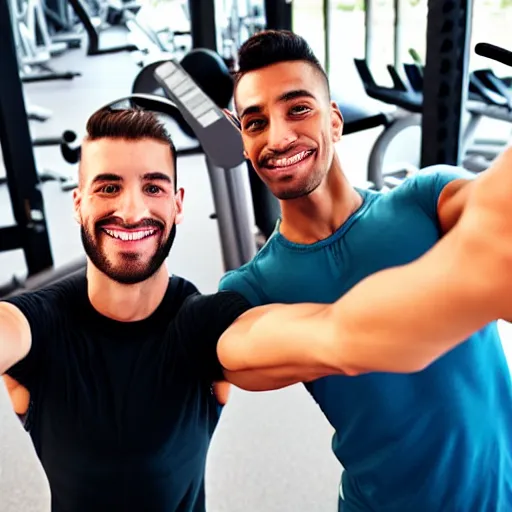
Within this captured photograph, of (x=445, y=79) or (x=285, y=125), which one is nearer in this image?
(x=285, y=125)

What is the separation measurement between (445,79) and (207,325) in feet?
5.01

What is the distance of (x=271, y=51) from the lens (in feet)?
3.04

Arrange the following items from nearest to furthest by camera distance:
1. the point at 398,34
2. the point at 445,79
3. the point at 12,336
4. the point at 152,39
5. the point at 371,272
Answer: the point at 12,336 < the point at 371,272 < the point at 445,79 < the point at 398,34 < the point at 152,39

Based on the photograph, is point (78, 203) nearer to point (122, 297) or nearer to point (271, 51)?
point (122, 297)

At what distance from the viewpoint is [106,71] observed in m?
6.76

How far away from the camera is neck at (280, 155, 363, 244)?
98 cm

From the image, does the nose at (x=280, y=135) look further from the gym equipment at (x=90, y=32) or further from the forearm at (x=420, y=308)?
the gym equipment at (x=90, y=32)

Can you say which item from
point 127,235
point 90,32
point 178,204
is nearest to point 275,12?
point 178,204

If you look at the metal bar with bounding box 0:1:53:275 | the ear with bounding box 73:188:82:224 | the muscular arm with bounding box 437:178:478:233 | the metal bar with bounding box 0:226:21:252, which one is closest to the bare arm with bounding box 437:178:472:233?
the muscular arm with bounding box 437:178:478:233

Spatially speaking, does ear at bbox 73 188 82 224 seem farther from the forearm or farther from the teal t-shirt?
the forearm

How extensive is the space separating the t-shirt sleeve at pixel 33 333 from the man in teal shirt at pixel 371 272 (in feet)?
0.87

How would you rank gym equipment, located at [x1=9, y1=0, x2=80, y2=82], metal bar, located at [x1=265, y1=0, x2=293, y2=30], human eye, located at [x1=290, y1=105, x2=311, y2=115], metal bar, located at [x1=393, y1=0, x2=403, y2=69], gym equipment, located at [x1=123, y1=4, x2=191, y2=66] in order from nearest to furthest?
human eye, located at [x1=290, y1=105, x2=311, y2=115], metal bar, located at [x1=265, y1=0, x2=293, y2=30], metal bar, located at [x1=393, y1=0, x2=403, y2=69], gym equipment, located at [x1=123, y1=4, x2=191, y2=66], gym equipment, located at [x1=9, y1=0, x2=80, y2=82]

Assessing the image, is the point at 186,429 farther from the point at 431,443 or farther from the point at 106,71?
the point at 106,71

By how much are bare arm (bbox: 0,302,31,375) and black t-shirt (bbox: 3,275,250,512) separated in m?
0.01
